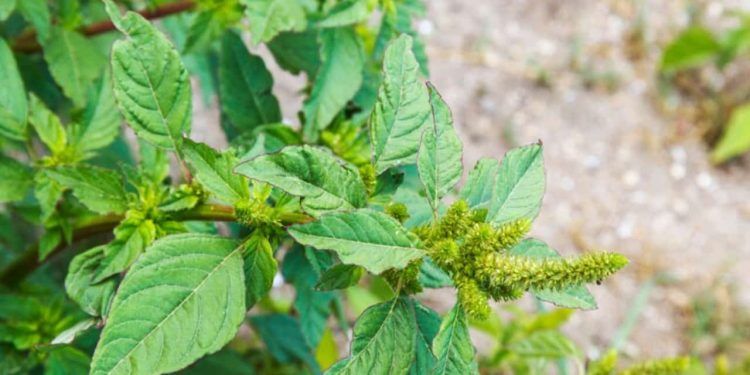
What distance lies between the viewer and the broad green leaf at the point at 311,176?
84cm

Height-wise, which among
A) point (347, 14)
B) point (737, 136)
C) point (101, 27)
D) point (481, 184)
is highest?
point (737, 136)

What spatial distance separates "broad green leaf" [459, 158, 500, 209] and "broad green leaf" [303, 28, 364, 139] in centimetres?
34

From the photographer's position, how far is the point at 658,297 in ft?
9.51

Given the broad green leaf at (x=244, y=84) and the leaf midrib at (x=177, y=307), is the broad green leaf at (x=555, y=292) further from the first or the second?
the broad green leaf at (x=244, y=84)

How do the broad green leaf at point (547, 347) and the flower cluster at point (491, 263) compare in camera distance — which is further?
the broad green leaf at point (547, 347)

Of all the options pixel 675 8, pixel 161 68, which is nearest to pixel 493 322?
pixel 161 68

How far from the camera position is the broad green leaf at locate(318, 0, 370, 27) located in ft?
3.94

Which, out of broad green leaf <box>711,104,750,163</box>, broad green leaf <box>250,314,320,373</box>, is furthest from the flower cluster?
broad green leaf <box>711,104,750,163</box>

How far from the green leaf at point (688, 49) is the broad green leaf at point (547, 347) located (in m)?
1.97

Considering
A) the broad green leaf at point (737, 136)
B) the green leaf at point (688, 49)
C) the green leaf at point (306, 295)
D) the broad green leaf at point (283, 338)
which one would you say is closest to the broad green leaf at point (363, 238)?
the green leaf at point (306, 295)

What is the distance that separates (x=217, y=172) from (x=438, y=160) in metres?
0.23

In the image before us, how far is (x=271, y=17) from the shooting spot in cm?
120

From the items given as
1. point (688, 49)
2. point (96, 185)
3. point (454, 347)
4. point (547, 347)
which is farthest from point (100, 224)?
point (688, 49)

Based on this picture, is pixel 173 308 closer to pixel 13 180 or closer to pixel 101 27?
pixel 13 180
